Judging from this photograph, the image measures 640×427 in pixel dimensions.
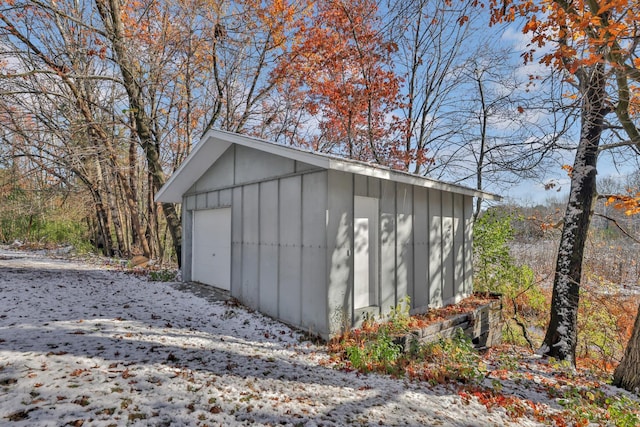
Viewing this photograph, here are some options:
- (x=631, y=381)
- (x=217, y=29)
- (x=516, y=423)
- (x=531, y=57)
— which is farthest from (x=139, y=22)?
(x=631, y=381)

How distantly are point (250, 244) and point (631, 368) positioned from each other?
22.1 ft

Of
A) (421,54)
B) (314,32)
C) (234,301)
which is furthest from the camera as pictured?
(421,54)

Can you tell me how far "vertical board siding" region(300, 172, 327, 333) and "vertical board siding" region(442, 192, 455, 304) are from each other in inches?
149

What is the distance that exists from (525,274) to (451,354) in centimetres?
727

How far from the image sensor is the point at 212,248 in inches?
326

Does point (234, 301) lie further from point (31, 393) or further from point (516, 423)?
point (516, 423)

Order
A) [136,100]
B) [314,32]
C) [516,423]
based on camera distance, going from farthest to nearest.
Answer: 1. [314,32]
2. [136,100]
3. [516,423]

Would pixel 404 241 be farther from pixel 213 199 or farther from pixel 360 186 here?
pixel 213 199

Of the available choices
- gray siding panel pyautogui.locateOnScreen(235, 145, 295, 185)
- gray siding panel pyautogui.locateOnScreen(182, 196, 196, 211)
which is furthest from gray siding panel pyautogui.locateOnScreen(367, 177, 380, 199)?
gray siding panel pyautogui.locateOnScreen(182, 196, 196, 211)

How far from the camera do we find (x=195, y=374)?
3.55m

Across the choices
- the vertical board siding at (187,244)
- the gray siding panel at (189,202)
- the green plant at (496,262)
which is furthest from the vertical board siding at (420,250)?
the vertical board siding at (187,244)

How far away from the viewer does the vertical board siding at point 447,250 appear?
762 centimetres

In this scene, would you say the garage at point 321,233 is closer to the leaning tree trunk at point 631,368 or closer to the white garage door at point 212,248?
the white garage door at point 212,248

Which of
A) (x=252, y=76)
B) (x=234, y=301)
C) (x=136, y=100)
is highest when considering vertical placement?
(x=252, y=76)
